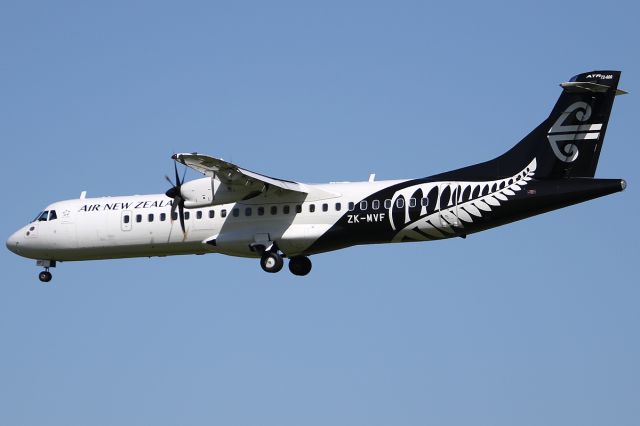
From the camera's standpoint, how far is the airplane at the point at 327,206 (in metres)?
38.4

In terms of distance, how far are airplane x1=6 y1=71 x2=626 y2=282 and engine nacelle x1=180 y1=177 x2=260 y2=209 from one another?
0.10 feet

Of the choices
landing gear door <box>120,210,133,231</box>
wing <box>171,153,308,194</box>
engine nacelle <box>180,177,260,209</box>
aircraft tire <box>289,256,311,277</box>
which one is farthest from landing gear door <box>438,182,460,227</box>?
landing gear door <box>120,210,133,231</box>

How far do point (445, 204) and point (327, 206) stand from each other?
154 inches

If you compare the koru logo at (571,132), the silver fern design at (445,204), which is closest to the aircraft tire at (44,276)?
the silver fern design at (445,204)

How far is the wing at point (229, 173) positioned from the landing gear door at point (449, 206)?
4569 mm

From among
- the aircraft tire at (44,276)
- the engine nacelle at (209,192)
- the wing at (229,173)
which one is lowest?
the aircraft tire at (44,276)

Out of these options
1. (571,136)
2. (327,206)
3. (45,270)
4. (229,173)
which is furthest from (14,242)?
(571,136)

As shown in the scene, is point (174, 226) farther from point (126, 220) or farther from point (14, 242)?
point (14, 242)

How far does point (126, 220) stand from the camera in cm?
4366

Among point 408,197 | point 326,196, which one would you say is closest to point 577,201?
point 408,197

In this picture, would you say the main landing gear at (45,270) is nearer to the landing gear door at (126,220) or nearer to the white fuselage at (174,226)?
the white fuselage at (174,226)

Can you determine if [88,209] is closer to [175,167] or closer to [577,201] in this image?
[175,167]

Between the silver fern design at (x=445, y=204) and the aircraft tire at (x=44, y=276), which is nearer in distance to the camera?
the silver fern design at (x=445, y=204)

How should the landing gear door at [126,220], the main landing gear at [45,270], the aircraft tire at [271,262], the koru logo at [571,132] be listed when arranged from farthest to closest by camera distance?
the main landing gear at [45,270] → the landing gear door at [126,220] → the aircraft tire at [271,262] → the koru logo at [571,132]
